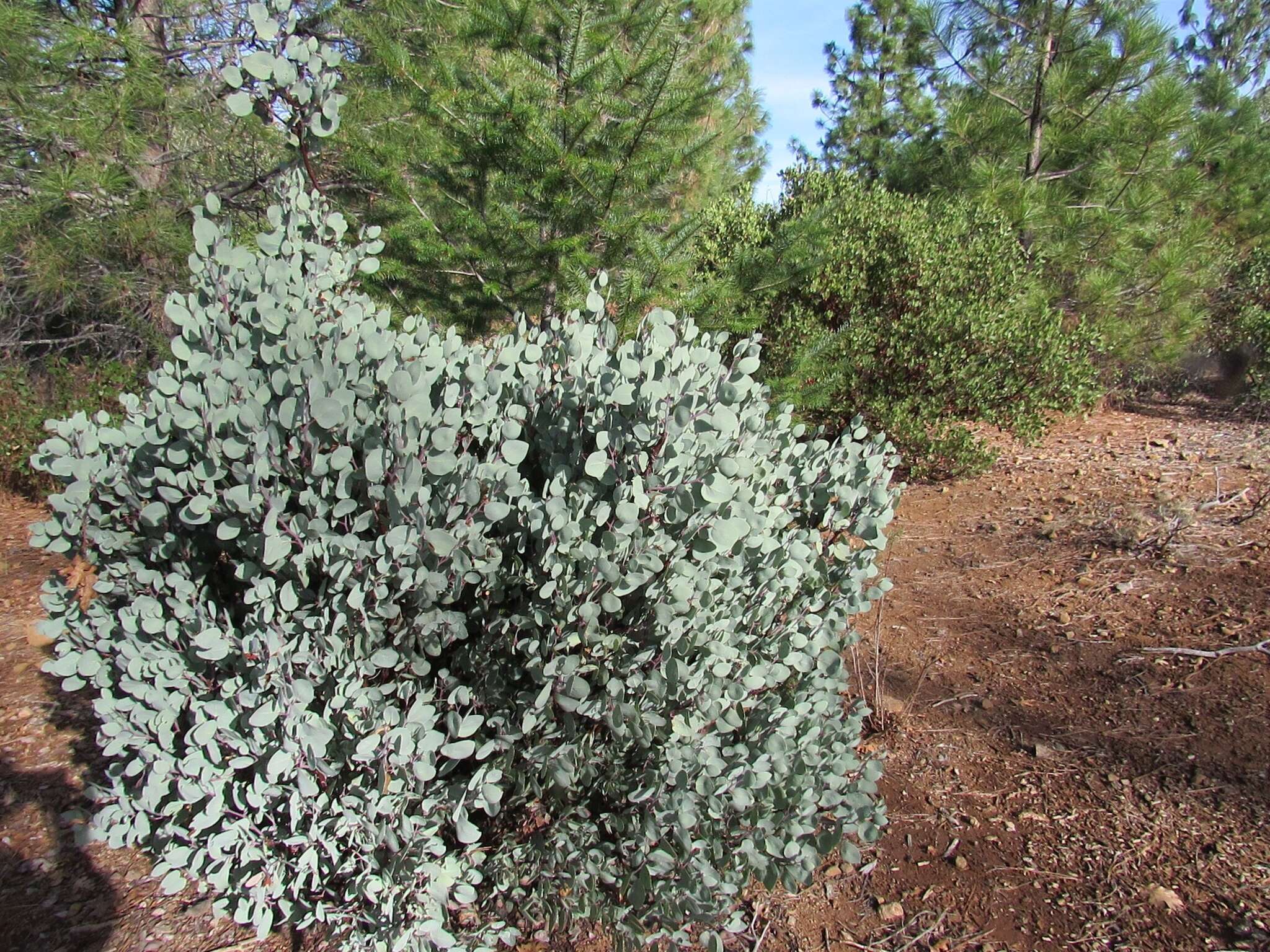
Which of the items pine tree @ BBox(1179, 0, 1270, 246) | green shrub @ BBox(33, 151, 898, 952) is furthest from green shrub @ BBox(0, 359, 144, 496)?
pine tree @ BBox(1179, 0, 1270, 246)

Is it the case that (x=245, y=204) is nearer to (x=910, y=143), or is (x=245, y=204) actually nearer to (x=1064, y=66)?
(x=910, y=143)

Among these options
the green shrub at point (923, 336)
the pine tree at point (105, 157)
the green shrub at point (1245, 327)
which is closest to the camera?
the pine tree at point (105, 157)

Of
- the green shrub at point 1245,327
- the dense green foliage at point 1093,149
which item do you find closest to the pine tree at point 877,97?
the dense green foliage at point 1093,149

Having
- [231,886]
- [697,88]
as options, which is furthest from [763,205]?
[231,886]

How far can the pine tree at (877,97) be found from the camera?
7988mm

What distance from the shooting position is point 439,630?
5.49 ft

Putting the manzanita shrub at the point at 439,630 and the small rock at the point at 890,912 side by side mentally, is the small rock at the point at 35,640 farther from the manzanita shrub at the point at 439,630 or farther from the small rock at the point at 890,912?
the small rock at the point at 890,912

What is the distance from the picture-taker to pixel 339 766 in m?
1.63

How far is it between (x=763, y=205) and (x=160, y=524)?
510cm

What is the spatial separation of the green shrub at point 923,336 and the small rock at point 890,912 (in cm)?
321

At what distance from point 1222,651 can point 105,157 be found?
649cm

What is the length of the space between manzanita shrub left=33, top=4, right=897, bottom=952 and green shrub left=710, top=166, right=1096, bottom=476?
331cm

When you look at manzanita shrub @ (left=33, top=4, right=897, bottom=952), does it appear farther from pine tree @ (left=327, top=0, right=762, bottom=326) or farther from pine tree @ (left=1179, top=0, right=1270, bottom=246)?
pine tree @ (left=1179, top=0, right=1270, bottom=246)

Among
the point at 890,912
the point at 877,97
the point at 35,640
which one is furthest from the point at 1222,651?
the point at 877,97
